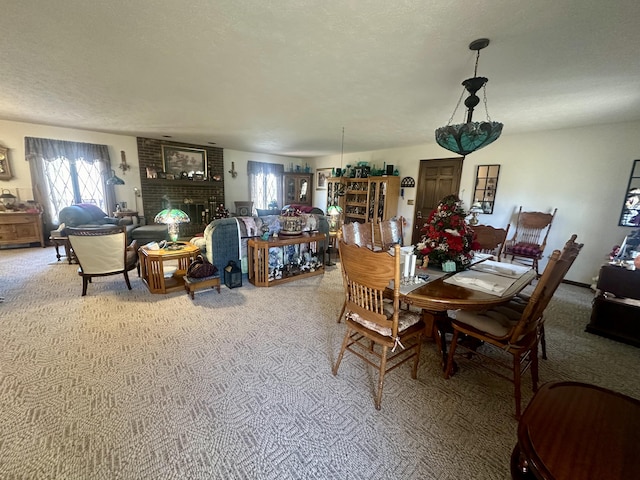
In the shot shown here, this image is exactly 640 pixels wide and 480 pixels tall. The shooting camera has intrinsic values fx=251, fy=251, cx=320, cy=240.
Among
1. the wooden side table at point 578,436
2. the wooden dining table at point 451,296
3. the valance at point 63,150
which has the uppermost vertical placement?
the valance at point 63,150

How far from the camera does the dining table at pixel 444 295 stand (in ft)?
5.13

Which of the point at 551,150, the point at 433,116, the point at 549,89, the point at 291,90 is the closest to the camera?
the point at 549,89

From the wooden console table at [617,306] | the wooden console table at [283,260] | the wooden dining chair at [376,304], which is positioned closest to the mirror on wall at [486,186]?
the wooden console table at [617,306]

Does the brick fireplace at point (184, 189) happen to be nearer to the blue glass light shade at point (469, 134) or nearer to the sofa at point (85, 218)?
the sofa at point (85, 218)

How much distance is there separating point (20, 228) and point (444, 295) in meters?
7.36

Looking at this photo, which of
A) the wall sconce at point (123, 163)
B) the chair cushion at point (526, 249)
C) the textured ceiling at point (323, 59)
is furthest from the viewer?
the wall sconce at point (123, 163)

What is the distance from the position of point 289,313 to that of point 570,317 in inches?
130

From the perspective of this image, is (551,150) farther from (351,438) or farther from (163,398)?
(163,398)

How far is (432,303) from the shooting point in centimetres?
159

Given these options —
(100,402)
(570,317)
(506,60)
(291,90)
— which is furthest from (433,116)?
(100,402)

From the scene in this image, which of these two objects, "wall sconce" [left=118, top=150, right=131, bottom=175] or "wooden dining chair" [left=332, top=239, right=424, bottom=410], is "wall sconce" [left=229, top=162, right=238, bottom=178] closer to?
"wall sconce" [left=118, top=150, right=131, bottom=175]

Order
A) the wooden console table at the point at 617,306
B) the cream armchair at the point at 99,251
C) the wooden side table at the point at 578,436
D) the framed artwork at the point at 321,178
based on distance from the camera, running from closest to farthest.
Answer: the wooden side table at the point at 578,436
the wooden console table at the point at 617,306
the cream armchair at the point at 99,251
the framed artwork at the point at 321,178

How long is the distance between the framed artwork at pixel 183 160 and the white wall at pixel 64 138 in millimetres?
633

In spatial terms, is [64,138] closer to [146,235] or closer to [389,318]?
[146,235]
